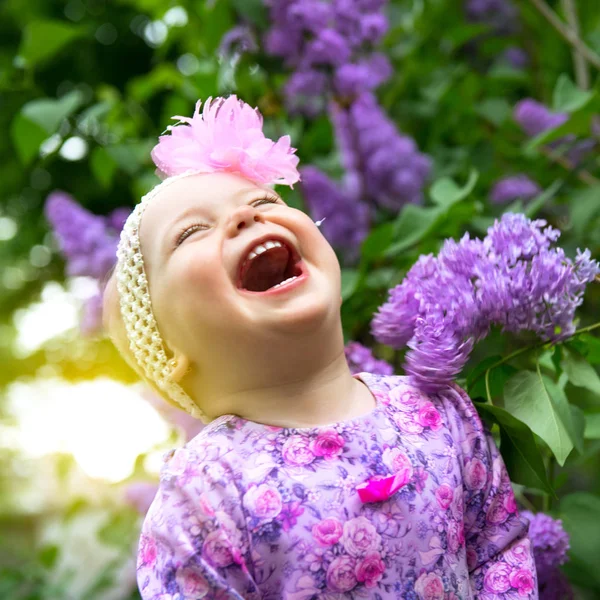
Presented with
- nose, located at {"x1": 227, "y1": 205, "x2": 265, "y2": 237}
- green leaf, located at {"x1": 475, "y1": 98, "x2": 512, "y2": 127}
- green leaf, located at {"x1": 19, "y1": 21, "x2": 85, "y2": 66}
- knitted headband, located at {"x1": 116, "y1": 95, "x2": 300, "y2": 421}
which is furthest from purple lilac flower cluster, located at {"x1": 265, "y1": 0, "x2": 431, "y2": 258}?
nose, located at {"x1": 227, "y1": 205, "x2": 265, "y2": 237}

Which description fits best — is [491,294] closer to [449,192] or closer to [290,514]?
[290,514]

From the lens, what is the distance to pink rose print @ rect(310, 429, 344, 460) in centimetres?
58

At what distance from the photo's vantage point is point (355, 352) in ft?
2.58

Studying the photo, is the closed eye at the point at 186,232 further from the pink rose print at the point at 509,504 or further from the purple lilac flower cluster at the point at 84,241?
the purple lilac flower cluster at the point at 84,241

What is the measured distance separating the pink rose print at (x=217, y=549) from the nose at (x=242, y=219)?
22cm

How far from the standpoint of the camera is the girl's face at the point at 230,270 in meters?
0.58

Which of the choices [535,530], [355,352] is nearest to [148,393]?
[355,352]

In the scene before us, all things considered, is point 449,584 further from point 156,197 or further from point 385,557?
point 156,197

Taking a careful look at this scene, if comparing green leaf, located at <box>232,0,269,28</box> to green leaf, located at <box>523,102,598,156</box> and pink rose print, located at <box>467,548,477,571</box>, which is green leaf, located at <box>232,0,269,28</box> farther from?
pink rose print, located at <box>467,548,477,571</box>

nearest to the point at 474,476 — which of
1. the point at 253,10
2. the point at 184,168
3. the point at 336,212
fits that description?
the point at 184,168

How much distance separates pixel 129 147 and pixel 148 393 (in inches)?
16.9

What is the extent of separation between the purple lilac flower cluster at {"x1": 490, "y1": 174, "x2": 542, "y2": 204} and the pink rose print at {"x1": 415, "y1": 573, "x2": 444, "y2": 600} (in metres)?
0.78

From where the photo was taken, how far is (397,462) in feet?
1.92

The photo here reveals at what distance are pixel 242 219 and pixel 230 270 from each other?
4cm
